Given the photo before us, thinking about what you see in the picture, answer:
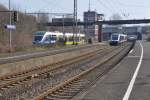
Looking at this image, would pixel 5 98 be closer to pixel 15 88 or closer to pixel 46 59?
pixel 15 88

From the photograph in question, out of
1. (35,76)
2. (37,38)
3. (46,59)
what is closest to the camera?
(35,76)

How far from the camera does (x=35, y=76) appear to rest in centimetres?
2378

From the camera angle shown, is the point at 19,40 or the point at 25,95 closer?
the point at 25,95

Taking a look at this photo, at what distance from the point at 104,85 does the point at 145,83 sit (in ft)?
5.94

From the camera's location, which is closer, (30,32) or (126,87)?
(126,87)

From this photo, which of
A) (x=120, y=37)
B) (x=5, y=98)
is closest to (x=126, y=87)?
(x=5, y=98)

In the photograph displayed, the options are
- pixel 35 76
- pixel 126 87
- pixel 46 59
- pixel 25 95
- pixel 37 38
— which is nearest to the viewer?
pixel 25 95

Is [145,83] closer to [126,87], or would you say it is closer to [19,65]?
[126,87]

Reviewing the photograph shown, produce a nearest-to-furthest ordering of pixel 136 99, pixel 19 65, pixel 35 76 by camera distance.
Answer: pixel 136 99
pixel 35 76
pixel 19 65

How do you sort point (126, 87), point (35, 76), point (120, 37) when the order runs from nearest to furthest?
point (126, 87)
point (35, 76)
point (120, 37)

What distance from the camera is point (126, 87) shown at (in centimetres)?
1752

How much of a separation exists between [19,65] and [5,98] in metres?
15.2

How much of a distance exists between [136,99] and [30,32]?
94880mm

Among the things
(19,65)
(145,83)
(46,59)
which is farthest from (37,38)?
(145,83)
